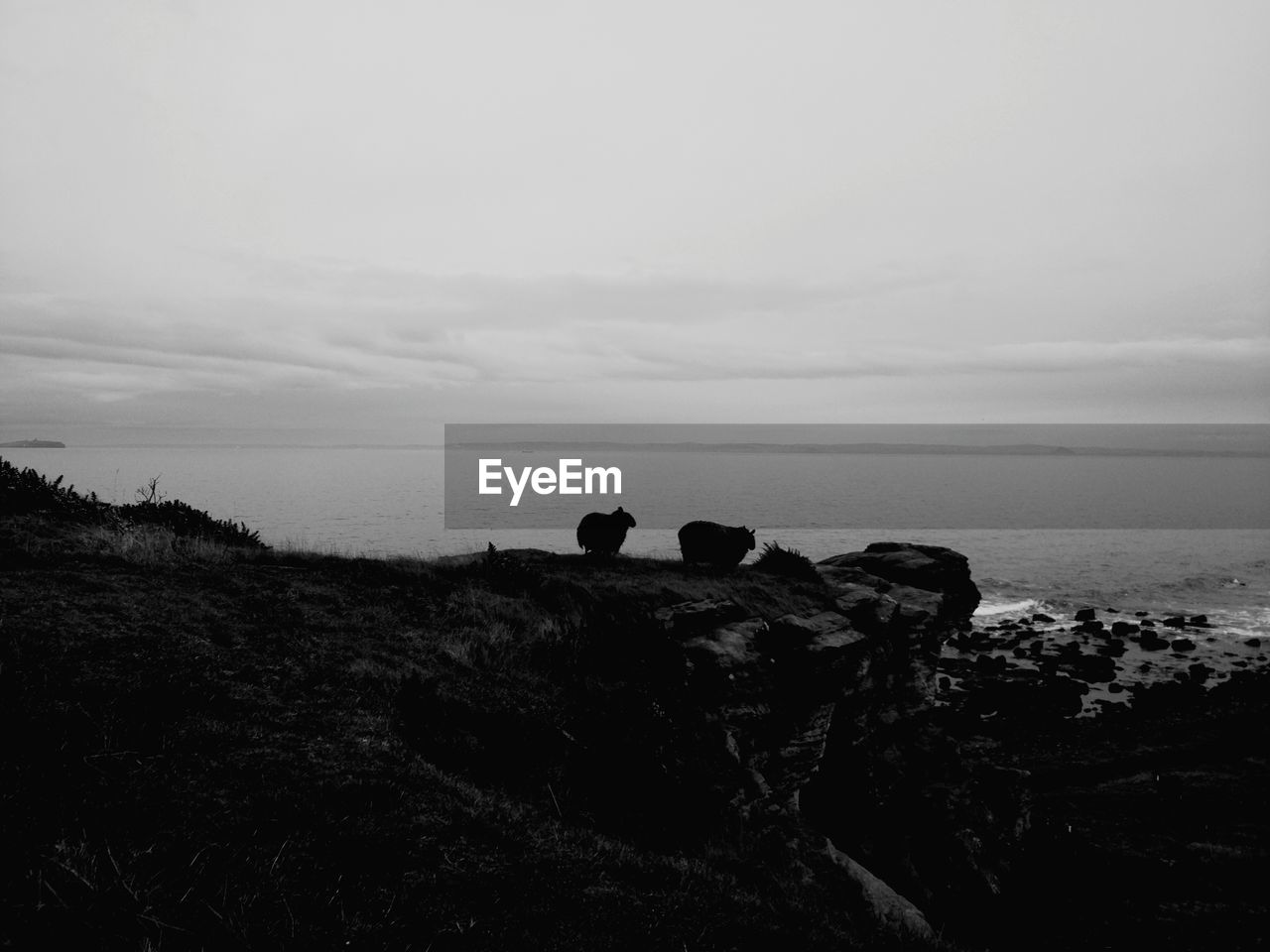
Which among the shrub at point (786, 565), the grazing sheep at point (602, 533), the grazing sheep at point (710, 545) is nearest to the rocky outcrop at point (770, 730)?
the shrub at point (786, 565)

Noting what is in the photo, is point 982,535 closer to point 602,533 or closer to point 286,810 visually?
point 602,533

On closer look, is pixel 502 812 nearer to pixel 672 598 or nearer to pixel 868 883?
pixel 868 883

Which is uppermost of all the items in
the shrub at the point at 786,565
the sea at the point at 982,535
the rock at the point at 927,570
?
the shrub at the point at 786,565

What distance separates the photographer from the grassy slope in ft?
17.4

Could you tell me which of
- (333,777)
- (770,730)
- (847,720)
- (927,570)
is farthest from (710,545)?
(333,777)

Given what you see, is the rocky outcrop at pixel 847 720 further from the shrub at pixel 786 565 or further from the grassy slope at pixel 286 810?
the grassy slope at pixel 286 810

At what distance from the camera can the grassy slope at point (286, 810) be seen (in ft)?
17.4

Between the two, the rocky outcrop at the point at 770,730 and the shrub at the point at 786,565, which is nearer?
the rocky outcrop at the point at 770,730

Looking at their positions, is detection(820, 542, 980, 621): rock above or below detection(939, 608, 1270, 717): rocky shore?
above

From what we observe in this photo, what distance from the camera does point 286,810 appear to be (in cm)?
668

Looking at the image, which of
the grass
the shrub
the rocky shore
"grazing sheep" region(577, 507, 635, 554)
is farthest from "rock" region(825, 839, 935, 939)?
the rocky shore

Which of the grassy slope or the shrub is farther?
the shrub

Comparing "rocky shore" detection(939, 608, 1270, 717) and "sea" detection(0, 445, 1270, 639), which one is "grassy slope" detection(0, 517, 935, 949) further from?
"rocky shore" detection(939, 608, 1270, 717)

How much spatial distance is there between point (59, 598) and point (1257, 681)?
55124mm
